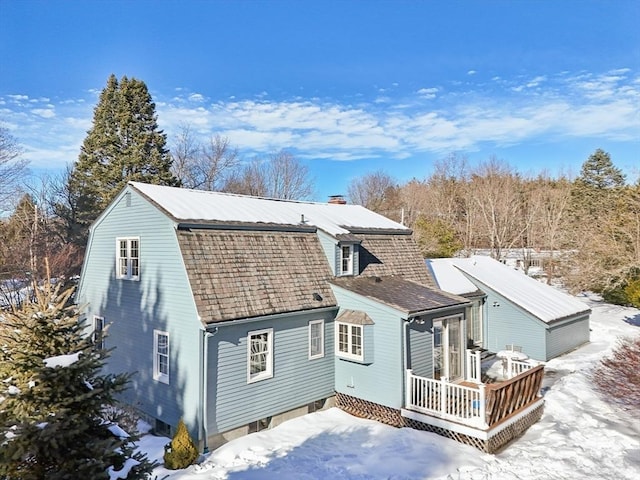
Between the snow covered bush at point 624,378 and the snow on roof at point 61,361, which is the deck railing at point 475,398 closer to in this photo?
the snow covered bush at point 624,378

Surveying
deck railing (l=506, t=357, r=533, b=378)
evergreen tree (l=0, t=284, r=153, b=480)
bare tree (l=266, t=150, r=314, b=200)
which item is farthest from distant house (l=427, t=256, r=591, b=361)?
bare tree (l=266, t=150, r=314, b=200)

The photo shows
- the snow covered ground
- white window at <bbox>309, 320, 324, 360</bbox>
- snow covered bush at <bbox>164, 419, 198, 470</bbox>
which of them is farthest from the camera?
white window at <bbox>309, 320, 324, 360</bbox>

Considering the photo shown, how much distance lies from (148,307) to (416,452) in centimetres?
818

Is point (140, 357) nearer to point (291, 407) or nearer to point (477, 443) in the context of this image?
point (291, 407)

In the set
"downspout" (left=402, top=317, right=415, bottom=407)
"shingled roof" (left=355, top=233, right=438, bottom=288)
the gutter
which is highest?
"shingled roof" (left=355, top=233, right=438, bottom=288)

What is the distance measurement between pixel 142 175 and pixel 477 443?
32035mm

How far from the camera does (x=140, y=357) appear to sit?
12227 mm

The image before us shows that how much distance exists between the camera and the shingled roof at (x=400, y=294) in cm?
1218


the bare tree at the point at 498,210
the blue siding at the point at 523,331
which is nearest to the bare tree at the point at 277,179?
the bare tree at the point at 498,210

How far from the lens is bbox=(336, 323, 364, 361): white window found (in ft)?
40.9

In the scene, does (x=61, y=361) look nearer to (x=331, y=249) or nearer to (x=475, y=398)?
(x=331, y=249)

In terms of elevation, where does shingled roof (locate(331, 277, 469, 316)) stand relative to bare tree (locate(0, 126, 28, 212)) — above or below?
below

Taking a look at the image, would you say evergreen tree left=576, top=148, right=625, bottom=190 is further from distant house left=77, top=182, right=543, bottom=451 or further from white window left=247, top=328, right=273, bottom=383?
→ white window left=247, top=328, right=273, bottom=383

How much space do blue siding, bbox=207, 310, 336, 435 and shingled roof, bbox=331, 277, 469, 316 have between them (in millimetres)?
1235
